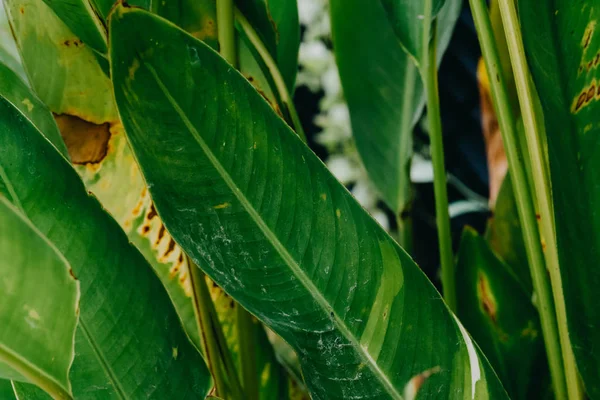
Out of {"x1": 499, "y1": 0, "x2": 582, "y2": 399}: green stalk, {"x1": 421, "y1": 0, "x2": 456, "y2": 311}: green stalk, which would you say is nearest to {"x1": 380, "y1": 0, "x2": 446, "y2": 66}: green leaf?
{"x1": 421, "y1": 0, "x2": 456, "y2": 311}: green stalk

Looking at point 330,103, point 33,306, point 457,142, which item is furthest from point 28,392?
point 457,142

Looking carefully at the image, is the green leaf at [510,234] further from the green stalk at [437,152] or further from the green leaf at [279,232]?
the green leaf at [279,232]

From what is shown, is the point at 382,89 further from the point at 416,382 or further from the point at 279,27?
the point at 416,382

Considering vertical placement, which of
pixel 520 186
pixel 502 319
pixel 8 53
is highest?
pixel 8 53

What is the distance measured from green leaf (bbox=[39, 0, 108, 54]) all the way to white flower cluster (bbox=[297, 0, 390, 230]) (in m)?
1.45

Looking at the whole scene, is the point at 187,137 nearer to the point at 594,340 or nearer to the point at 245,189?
the point at 245,189

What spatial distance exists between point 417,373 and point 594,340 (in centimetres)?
14

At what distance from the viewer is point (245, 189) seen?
1.20ft

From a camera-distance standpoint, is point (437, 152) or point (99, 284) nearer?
point (99, 284)

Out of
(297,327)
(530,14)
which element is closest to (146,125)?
(297,327)

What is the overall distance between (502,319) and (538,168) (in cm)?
19

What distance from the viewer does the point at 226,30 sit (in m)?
0.45

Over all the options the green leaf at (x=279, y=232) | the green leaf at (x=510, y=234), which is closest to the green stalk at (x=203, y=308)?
the green leaf at (x=279, y=232)

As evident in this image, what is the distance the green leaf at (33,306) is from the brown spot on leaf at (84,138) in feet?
0.78
